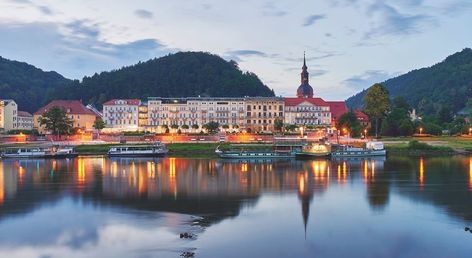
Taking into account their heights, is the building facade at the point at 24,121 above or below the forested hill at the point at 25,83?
below

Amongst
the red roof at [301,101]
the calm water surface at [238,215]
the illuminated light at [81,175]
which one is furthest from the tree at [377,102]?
the illuminated light at [81,175]

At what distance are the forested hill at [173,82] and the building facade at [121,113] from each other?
2143 cm

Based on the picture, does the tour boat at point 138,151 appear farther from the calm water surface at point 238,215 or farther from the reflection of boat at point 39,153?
the calm water surface at point 238,215

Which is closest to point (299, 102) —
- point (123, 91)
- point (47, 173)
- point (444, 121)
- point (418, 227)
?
point (444, 121)

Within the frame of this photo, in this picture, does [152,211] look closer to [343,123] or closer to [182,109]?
[343,123]

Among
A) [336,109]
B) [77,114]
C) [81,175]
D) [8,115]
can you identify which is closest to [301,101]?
[336,109]

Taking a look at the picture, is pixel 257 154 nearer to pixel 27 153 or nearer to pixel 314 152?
pixel 314 152

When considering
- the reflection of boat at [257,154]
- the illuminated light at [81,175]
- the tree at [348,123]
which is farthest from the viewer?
the tree at [348,123]

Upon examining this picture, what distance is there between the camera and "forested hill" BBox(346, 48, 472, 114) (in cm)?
14588

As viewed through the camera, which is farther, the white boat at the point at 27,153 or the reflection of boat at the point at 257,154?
the white boat at the point at 27,153

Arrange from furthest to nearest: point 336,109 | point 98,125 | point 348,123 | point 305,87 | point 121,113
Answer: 1. point 305,87
2. point 336,109
3. point 121,113
4. point 98,125
5. point 348,123

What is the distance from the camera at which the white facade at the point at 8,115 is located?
4250 inches

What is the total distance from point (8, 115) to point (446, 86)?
112 metres

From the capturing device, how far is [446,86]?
159000 mm
